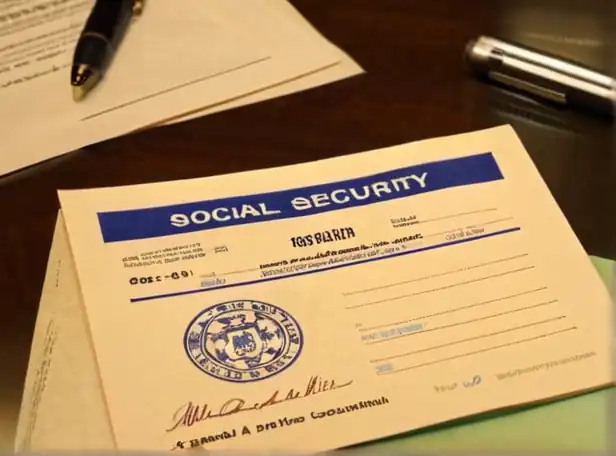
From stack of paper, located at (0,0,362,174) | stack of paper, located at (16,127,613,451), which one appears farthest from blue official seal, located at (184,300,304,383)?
stack of paper, located at (0,0,362,174)

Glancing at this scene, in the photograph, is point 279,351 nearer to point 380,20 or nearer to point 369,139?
point 369,139

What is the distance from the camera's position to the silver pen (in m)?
0.61

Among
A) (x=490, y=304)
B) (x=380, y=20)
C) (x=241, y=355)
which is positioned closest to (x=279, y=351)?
(x=241, y=355)

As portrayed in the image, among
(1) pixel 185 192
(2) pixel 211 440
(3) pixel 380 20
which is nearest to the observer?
(2) pixel 211 440

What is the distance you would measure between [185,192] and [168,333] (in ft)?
0.41

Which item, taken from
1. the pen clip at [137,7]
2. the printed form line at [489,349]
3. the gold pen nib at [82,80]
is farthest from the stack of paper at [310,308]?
the pen clip at [137,7]

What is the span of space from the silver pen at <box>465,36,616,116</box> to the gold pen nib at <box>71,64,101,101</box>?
0.94ft

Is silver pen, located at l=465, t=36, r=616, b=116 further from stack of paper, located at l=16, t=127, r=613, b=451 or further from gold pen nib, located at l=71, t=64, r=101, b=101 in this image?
gold pen nib, located at l=71, t=64, r=101, b=101

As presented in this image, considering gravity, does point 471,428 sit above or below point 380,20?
below

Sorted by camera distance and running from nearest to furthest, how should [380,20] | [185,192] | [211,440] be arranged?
[211,440], [185,192], [380,20]

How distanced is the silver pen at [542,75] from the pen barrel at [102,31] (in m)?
0.28

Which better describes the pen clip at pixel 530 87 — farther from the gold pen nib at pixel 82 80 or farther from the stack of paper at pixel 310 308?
the gold pen nib at pixel 82 80

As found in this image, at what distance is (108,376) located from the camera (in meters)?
0.44
